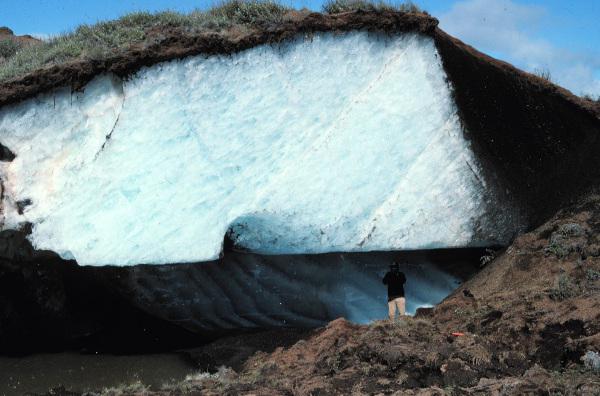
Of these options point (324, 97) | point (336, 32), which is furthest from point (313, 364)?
point (336, 32)

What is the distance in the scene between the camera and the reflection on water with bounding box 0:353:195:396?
918cm

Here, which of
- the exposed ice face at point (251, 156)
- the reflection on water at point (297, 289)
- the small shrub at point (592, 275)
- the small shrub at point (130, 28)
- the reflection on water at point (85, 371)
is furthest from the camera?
the reflection on water at point (297, 289)

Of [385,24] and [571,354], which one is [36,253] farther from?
[571,354]

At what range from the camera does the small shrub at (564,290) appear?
330 inches

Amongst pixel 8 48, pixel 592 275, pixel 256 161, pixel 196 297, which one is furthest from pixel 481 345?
pixel 8 48

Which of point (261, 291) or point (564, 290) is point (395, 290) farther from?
point (564, 290)

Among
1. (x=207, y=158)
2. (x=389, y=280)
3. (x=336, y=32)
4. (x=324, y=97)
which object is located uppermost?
(x=336, y=32)

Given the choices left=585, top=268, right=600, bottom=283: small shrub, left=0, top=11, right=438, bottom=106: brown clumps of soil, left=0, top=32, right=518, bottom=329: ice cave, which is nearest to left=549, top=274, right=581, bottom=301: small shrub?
left=585, top=268, right=600, bottom=283: small shrub

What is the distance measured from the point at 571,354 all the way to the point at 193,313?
6.24 meters

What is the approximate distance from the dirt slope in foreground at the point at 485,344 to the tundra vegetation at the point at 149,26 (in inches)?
154

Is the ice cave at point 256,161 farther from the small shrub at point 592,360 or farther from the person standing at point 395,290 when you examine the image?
the small shrub at point 592,360

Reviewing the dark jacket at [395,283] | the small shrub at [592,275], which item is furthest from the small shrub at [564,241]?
the dark jacket at [395,283]

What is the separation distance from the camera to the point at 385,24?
10.1 meters

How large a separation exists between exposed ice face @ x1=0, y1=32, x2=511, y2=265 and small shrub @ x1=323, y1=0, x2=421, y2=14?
15.6 inches
